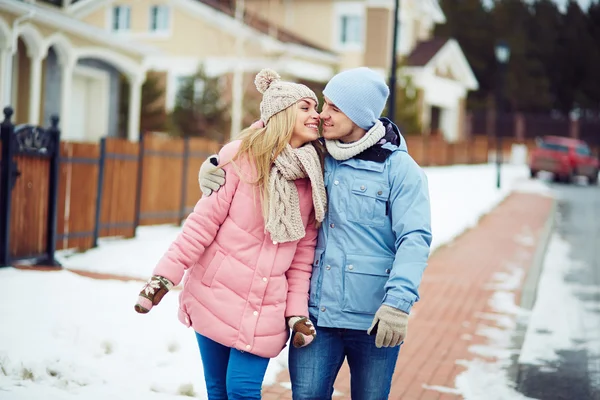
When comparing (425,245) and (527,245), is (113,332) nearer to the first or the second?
(425,245)

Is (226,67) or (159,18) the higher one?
(159,18)

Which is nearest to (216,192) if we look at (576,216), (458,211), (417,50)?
(458,211)

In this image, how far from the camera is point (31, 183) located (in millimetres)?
8719

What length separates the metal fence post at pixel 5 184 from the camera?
26.6ft

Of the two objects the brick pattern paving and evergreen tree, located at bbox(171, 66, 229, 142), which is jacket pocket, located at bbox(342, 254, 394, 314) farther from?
→ evergreen tree, located at bbox(171, 66, 229, 142)

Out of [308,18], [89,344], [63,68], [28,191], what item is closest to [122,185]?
[28,191]

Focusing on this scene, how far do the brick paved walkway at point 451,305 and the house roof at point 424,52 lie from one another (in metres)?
18.1

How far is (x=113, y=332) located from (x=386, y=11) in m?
27.6

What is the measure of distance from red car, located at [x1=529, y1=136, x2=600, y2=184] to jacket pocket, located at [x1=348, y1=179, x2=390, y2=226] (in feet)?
94.5

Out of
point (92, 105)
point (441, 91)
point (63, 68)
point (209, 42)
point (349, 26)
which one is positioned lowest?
point (92, 105)

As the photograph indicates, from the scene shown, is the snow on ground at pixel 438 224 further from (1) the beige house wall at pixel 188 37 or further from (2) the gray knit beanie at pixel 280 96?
(1) the beige house wall at pixel 188 37

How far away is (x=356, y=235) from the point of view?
3252mm

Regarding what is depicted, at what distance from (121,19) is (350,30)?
8.90 meters

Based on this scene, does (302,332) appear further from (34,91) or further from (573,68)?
(573,68)
